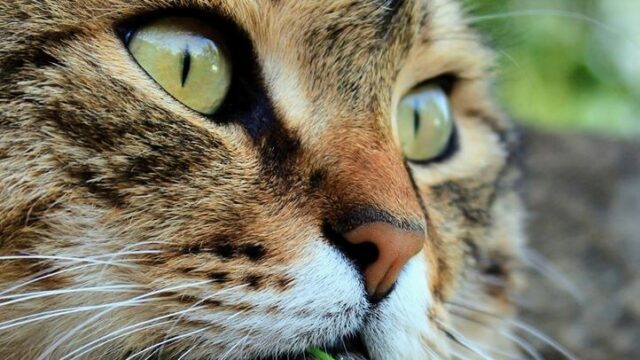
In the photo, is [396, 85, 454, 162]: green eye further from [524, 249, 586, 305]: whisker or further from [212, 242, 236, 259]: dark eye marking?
[524, 249, 586, 305]: whisker

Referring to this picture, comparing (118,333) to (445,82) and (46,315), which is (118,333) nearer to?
(46,315)

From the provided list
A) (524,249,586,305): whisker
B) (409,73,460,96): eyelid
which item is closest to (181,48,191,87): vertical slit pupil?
(409,73,460,96): eyelid

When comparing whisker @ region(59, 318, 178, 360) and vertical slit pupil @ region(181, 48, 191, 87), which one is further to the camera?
vertical slit pupil @ region(181, 48, 191, 87)

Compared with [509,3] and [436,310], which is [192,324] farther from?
[509,3]

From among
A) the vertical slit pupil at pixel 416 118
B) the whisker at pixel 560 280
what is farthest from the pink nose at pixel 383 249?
the whisker at pixel 560 280

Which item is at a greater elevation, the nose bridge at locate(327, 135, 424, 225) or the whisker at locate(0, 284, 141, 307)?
the nose bridge at locate(327, 135, 424, 225)

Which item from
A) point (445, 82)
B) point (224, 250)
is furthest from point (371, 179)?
point (445, 82)

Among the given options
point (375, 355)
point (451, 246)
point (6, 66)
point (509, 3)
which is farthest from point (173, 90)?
point (509, 3)
